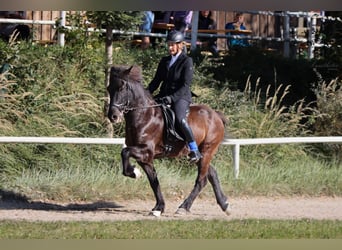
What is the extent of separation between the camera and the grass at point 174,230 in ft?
33.3

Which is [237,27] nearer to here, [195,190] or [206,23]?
[206,23]

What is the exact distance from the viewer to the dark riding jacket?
11727 millimetres

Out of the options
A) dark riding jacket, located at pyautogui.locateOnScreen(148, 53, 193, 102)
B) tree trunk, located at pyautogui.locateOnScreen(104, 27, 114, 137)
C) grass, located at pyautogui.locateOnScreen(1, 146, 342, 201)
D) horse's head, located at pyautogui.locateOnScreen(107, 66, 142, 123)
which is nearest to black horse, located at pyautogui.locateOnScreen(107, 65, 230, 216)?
horse's head, located at pyautogui.locateOnScreen(107, 66, 142, 123)

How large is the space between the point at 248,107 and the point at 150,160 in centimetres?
514

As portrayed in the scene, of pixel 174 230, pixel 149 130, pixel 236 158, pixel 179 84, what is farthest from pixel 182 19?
pixel 174 230

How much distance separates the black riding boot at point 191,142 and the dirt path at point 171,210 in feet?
2.62

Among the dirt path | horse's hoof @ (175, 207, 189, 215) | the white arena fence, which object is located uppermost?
the white arena fence

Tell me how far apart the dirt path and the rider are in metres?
1.01

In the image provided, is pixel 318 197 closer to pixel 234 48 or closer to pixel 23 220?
pixel 23 220

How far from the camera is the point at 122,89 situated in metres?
11.5

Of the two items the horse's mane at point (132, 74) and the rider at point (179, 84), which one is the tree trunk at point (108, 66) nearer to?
the rider at point (179, 84)

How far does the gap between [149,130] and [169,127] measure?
29 cm

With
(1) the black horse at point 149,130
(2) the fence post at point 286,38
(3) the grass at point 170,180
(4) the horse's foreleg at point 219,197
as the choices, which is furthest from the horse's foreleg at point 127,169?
(2) the fence post at point 286,38

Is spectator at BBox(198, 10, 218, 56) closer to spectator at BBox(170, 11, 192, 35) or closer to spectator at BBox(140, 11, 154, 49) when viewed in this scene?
spectator at BBox(170, 11, 192, 35)
